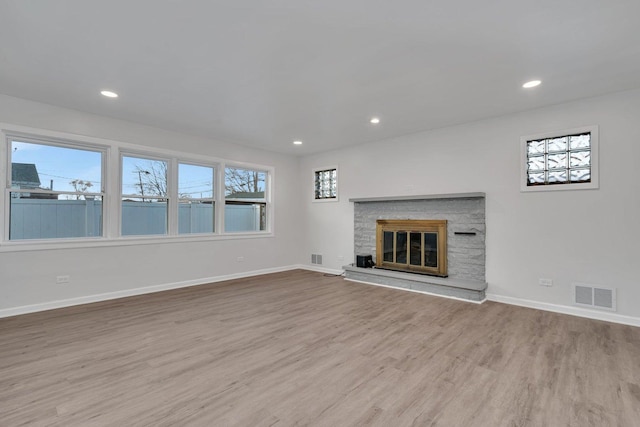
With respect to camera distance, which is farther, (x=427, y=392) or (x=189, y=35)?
(x=189, y=35)

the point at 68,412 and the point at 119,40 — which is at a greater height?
the point at 119,40

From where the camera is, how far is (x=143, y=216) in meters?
5.04

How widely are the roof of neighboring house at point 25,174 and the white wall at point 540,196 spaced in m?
5.40

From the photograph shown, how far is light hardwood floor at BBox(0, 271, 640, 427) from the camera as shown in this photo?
194cm

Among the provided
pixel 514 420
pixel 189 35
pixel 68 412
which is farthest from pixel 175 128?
pixel 514 420

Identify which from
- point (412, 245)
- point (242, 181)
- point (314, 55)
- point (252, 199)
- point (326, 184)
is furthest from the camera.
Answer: point (326, 184)

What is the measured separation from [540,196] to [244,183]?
525 cm

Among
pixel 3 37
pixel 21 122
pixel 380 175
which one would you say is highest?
pixel 3 37

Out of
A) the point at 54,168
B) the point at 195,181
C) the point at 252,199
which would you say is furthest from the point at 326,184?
the point at 54,168

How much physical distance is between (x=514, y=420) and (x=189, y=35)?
368 cm

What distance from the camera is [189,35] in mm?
2525

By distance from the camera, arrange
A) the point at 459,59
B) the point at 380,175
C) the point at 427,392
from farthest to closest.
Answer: the point at 380,175 → the point at 459,59 → the point at 427,392

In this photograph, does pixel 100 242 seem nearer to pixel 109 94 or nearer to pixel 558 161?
pixel 109 94

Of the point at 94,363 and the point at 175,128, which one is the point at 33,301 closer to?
the point at 94,363
